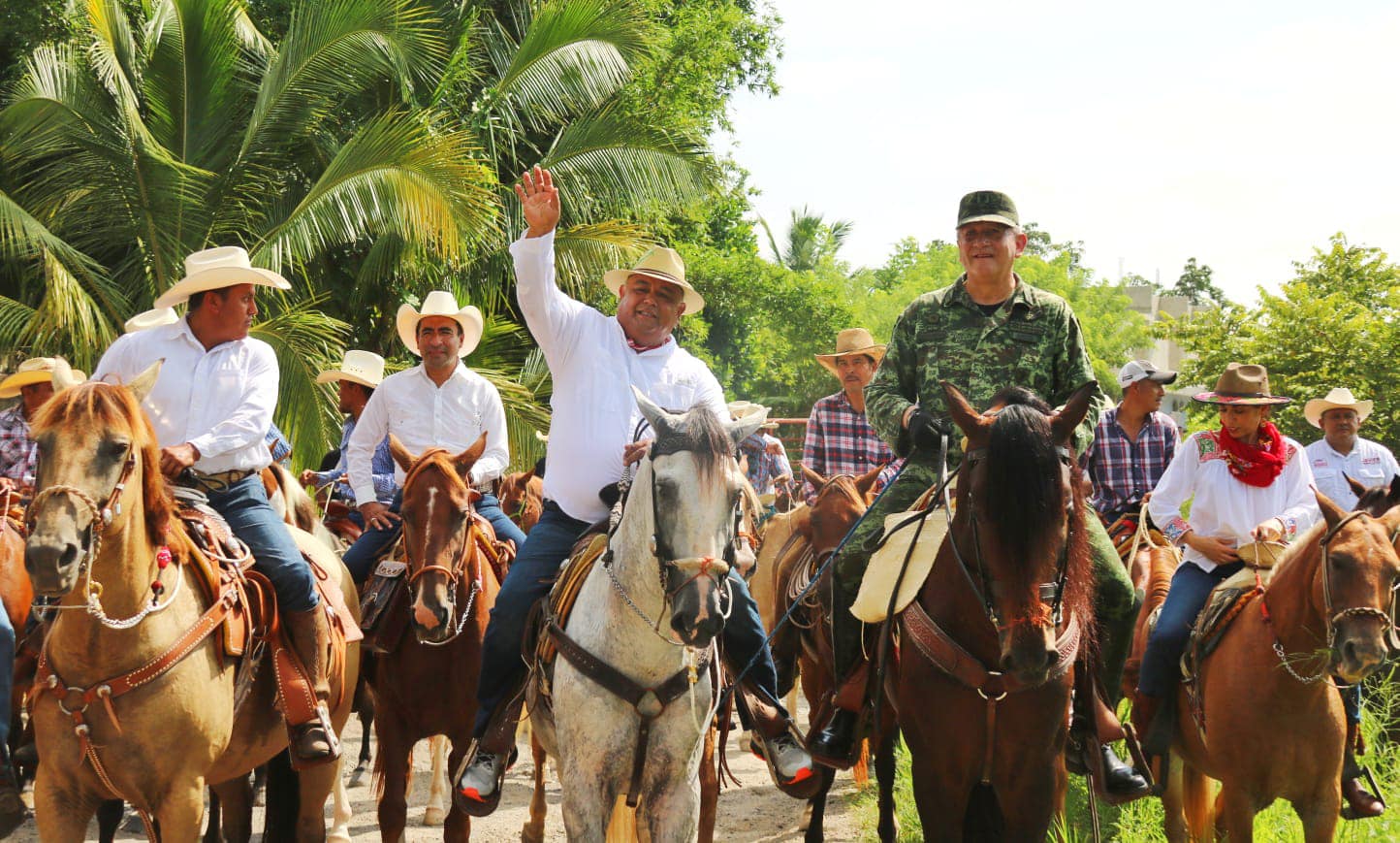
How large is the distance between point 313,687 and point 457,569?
0.94 metres

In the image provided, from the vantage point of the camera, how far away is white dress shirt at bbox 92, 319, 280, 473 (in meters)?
5.54

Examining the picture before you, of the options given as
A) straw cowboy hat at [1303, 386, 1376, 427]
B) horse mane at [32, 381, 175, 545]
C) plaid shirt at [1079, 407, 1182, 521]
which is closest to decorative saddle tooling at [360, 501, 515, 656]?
horse mane at [32, 381, 175, 545]

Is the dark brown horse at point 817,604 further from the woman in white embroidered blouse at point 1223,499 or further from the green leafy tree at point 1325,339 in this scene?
the green leafy tree at point 1325,339

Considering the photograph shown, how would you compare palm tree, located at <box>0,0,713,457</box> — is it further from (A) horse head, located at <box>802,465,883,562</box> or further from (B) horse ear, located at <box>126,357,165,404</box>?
(B) horse ear, located at <box>126,357,165,404</box>

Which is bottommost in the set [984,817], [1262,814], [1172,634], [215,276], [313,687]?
[1262,814]

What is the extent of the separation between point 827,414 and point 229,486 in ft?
17.0

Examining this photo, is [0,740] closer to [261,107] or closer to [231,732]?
[231,732]

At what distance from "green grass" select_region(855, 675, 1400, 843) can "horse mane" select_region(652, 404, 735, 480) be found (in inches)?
122

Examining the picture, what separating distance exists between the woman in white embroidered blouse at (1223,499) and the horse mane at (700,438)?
3689 mm

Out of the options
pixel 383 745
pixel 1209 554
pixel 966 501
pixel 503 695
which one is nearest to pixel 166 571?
pixel 503 695

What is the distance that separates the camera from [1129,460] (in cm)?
893

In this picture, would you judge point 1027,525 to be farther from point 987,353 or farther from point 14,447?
point 14,447

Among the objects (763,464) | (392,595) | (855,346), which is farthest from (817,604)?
(763,464)

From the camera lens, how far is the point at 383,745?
22.2 ft
